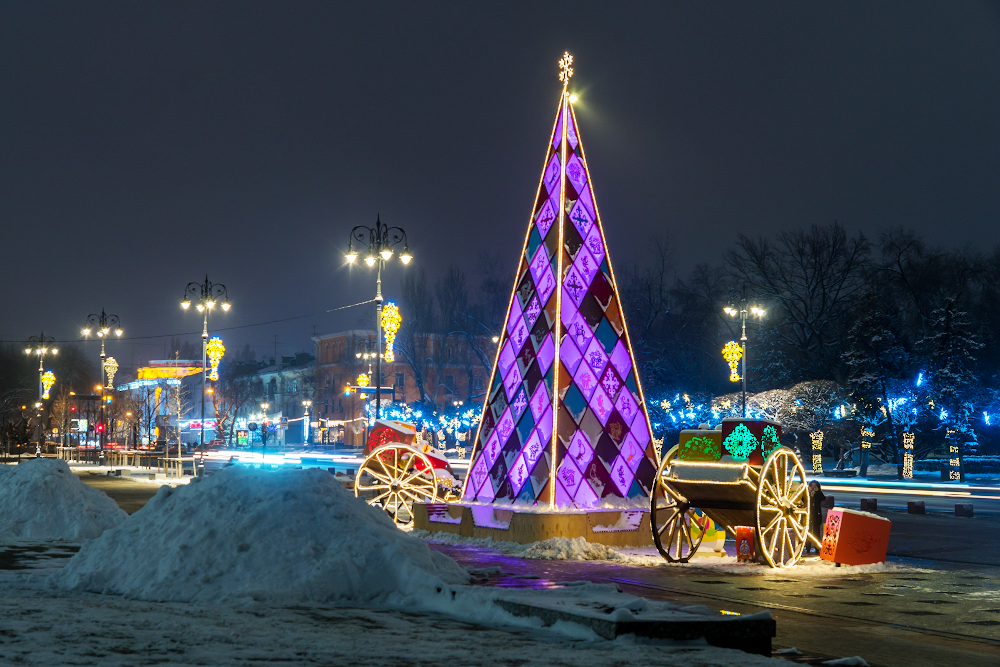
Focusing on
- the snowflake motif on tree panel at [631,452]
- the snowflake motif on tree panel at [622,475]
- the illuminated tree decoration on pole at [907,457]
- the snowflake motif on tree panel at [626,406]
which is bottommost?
the illuminated tree decoration on pole at [907,457]

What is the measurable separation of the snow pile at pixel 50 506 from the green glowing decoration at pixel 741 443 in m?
10.3

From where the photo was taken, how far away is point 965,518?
2345cm

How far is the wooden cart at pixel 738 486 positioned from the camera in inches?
539

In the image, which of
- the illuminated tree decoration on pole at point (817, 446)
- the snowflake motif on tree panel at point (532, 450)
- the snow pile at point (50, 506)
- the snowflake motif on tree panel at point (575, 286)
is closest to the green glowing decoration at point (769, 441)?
the snowflake motif on tree panel at point (532, 450)

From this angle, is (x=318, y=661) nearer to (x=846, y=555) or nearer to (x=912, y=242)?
(x=846, y=555)

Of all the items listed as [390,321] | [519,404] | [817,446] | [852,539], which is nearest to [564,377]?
[519,404]

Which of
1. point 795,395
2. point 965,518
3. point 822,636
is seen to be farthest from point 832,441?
point 822,636

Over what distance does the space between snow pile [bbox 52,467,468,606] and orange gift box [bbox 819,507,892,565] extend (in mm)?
5688

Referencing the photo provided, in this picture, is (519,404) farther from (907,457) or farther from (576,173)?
(907,457)

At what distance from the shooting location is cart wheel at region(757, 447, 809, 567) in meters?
13.8

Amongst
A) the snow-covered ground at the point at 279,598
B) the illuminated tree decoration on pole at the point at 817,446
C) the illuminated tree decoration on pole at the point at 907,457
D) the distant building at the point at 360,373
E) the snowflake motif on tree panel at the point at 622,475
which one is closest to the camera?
the snow-covered ground at the point at 279,598

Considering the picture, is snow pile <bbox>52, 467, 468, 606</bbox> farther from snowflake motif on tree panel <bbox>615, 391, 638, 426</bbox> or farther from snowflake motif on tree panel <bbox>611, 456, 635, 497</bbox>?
snowflake motif on tree panel <bbox>615, 391, 638, 426</bbox>

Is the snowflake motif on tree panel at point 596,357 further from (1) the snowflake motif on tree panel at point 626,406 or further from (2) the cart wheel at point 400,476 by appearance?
(2) the cart wheel at point 400,476

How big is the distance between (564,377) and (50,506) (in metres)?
9.12
